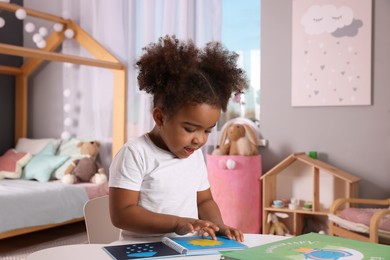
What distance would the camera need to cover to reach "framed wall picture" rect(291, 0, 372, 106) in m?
2.61

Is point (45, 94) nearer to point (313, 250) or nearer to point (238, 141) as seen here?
point (238, 141)

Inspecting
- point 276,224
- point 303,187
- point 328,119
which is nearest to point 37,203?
point 276,224

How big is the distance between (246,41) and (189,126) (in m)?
2.13

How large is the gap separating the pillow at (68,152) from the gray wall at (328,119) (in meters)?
1.43

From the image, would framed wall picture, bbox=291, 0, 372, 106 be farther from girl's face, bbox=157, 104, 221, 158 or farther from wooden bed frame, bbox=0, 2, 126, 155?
girl's face, bbox=157, 104, 221, 158

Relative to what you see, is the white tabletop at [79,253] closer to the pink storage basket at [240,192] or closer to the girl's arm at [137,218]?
the girl's arm at [137,218]

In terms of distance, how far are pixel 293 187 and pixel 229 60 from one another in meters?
1.85

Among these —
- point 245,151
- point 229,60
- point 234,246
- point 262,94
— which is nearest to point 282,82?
point 262,94

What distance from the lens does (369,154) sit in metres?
2.64

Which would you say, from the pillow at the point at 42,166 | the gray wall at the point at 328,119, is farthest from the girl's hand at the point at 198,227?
the pillow at the point at 42,166

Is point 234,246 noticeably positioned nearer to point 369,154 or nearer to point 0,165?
point 369,154

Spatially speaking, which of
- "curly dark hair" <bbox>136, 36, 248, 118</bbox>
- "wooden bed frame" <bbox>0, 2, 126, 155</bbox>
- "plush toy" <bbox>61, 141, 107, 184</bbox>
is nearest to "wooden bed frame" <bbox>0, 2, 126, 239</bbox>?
"wooden bed frame" <bbox>0, 2, 126, 155</bbox>

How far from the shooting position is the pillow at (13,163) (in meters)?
3.41

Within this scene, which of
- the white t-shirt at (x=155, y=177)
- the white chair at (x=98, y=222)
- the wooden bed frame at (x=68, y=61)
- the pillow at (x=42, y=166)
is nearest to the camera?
the white t-shirt at (x=155, y=177)
